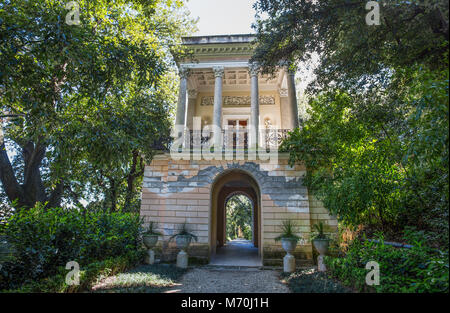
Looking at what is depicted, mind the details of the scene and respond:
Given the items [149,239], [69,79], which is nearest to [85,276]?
[149,239]

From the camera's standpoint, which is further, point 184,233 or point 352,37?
point 184,233

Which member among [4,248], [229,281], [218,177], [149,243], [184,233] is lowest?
[229,281]

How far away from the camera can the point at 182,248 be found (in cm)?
884

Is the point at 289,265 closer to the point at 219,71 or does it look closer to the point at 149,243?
the point at 149,243

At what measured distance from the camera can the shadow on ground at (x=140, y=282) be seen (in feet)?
17.8

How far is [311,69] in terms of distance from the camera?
8.12 metres

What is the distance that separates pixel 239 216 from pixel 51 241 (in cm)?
2776

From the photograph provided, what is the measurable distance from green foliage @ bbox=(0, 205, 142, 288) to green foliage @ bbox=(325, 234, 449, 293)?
604 cm

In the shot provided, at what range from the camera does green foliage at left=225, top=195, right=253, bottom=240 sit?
Result: 30953 mm

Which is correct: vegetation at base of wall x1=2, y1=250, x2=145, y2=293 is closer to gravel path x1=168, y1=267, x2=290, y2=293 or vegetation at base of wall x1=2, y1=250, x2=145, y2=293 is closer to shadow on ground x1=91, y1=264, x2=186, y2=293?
shadow on ground x1=91, y1=264, x2=186, y2=293

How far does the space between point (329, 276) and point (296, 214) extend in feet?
11.4

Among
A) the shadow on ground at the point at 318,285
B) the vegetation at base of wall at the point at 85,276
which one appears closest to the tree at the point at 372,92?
the shadow on ground at the point at 318,285

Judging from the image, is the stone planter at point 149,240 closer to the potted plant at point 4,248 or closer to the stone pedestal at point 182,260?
the stone pedestal at point 182,260
